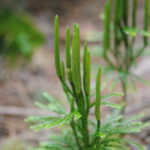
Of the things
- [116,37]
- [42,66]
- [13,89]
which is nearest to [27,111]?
[13,89]

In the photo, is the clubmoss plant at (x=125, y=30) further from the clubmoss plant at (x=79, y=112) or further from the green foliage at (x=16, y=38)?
the green foliage at (x=16, y=38)

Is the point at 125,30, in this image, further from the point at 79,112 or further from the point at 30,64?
the point at 30,64

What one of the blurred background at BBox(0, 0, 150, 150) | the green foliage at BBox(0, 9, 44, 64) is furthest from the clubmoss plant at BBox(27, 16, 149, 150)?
the green foliage at BBox(0, 9, 44, 64)

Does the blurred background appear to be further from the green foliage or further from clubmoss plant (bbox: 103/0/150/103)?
clubmoss plant (bbox: 103/0/150/103)

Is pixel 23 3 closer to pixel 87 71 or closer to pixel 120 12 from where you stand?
pixel 120 12

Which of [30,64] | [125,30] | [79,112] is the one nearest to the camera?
[79,112]

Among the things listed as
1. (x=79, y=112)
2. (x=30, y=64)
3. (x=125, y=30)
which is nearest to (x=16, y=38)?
(x=30, y=64)

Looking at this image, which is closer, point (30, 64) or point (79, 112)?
point (79, 112)
